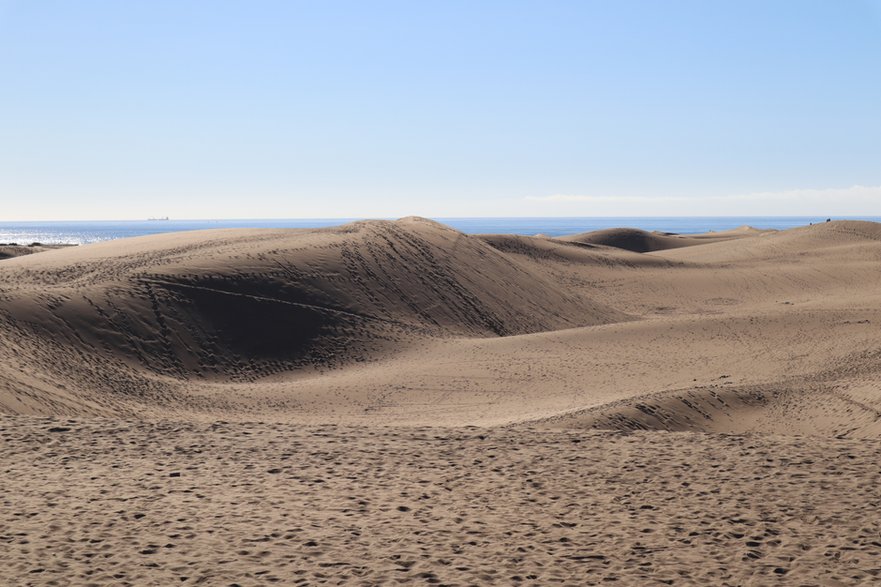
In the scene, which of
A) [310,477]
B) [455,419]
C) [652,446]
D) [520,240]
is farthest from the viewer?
[520,240]

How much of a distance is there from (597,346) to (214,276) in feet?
31.8

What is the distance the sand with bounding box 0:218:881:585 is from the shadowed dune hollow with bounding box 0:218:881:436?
0.09 meters

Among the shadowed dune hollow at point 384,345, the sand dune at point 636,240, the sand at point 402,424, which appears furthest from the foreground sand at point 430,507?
the sand dune at point 636,240

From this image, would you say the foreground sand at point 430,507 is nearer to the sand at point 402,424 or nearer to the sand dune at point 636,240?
the sand at point 402,424

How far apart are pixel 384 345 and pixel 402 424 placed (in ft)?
23.0

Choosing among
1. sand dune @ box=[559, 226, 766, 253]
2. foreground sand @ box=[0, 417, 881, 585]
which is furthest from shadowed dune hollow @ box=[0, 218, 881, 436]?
sand dune @ box=[559, 226, 766, 253]

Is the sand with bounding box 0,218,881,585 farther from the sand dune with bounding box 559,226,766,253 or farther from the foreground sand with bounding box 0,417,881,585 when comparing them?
the sand dune with bounding box 559,226,766,253

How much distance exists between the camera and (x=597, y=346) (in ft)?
68.1

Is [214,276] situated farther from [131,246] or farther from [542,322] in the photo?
[542,322]

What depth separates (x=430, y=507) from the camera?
7.68m

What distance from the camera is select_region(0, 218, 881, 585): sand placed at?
654 centimetres

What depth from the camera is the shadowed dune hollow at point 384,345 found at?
13.9 meters

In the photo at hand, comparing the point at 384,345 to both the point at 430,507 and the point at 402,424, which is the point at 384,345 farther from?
the point at 430,507

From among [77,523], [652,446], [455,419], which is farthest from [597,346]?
[77,523]
